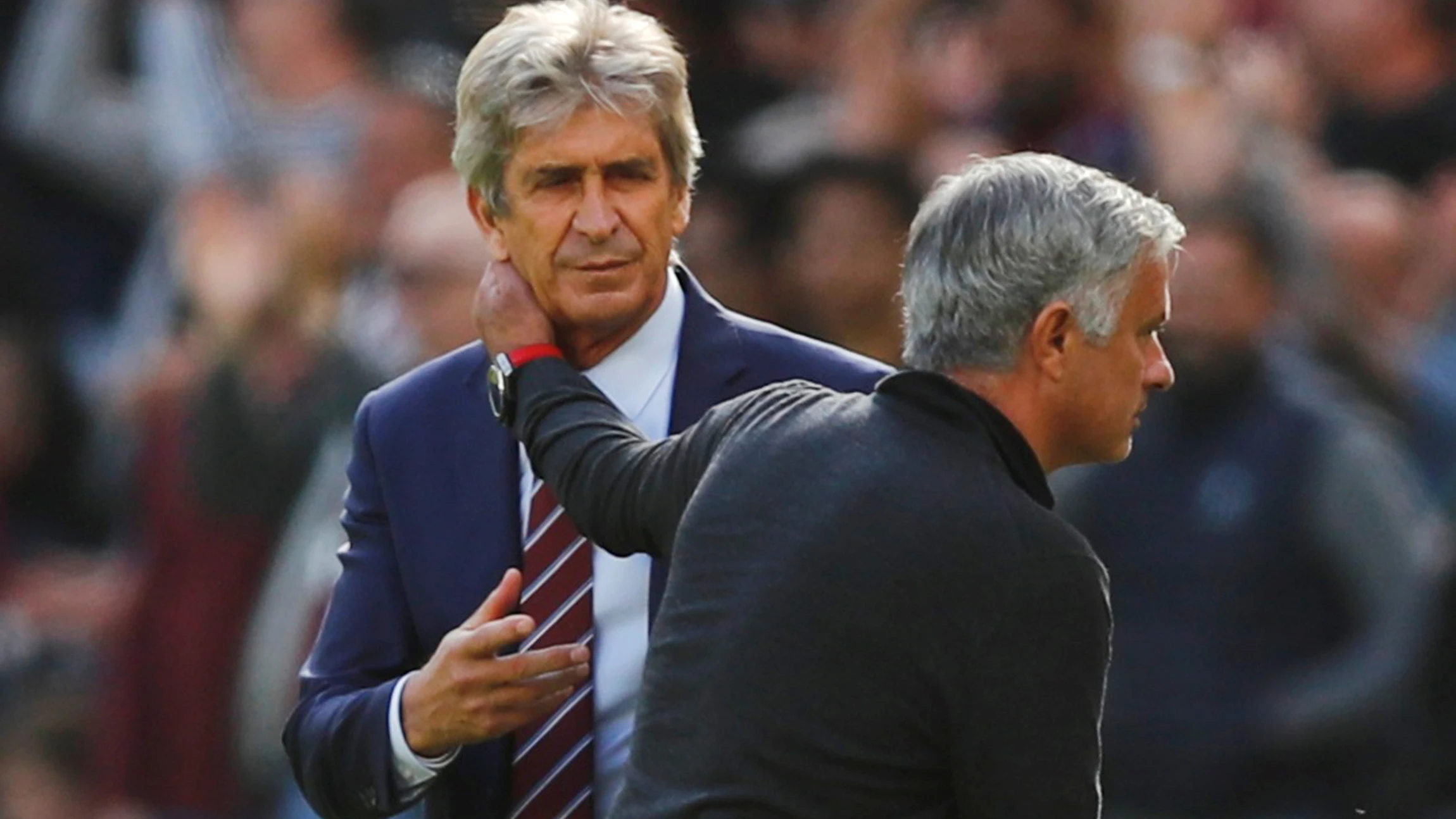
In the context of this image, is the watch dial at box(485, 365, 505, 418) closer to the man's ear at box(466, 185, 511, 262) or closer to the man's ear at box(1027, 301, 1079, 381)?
the man's ear at box(466, 185, 511, 262)

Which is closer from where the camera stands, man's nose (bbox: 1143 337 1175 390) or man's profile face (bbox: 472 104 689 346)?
man's nose (bbox: 1143 337 1175 390)

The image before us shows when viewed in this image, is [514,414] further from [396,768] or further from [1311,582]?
[1311,582]

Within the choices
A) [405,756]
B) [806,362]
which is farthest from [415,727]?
[806,362]

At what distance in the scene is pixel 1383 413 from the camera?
19.0 feet

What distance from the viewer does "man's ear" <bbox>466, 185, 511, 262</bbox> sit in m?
3.43

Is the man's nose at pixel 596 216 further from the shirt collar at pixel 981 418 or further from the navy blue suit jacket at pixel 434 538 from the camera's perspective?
the shirt collar at pixel 981 418

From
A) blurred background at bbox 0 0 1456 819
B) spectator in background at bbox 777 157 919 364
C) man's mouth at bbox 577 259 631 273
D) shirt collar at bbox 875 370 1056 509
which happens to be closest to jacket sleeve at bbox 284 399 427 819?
man's mouth at bbox 577 259 631 273

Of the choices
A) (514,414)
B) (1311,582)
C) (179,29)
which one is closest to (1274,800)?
(1311,582)

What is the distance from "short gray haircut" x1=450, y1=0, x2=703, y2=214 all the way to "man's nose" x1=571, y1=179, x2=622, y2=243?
0.29 ft

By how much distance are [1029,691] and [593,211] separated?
825 mm

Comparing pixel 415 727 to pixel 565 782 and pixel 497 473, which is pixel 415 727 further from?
pixel 497 473

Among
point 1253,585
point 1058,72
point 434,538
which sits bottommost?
point 1253,585

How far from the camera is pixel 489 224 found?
11.3 feet

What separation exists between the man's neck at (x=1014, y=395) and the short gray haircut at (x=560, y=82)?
57cm
